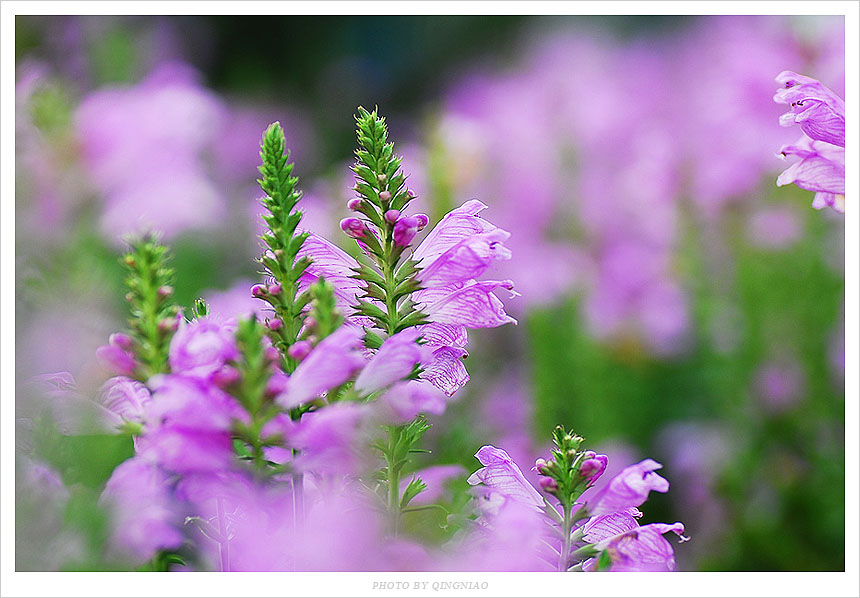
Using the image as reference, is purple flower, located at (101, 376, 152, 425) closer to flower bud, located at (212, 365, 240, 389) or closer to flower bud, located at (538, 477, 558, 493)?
flower bud, located at (212, 365, 240, 389)

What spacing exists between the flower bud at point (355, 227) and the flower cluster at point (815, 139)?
0.25 metres

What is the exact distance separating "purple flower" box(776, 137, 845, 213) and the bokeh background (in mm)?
359

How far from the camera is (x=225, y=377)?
0.38 meters

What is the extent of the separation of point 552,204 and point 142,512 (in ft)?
3.17

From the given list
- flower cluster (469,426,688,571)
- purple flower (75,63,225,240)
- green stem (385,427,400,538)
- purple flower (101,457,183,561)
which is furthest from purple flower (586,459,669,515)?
purple flower (75,63,225,240)

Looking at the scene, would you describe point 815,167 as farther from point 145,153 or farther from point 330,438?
point 145,153

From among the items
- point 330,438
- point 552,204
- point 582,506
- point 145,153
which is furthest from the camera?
point 552,204

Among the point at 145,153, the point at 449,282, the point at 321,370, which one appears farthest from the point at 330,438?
the point at 145,153

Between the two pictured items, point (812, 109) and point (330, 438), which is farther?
point (812, 109)

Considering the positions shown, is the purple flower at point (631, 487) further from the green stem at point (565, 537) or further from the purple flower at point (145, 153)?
the purple flower at point (145, 153)

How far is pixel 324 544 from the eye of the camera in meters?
0.41

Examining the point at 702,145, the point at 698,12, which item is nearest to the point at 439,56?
the point at 702,145

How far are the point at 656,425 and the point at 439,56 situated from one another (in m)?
0.71

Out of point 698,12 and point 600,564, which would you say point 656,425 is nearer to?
point 698,12
